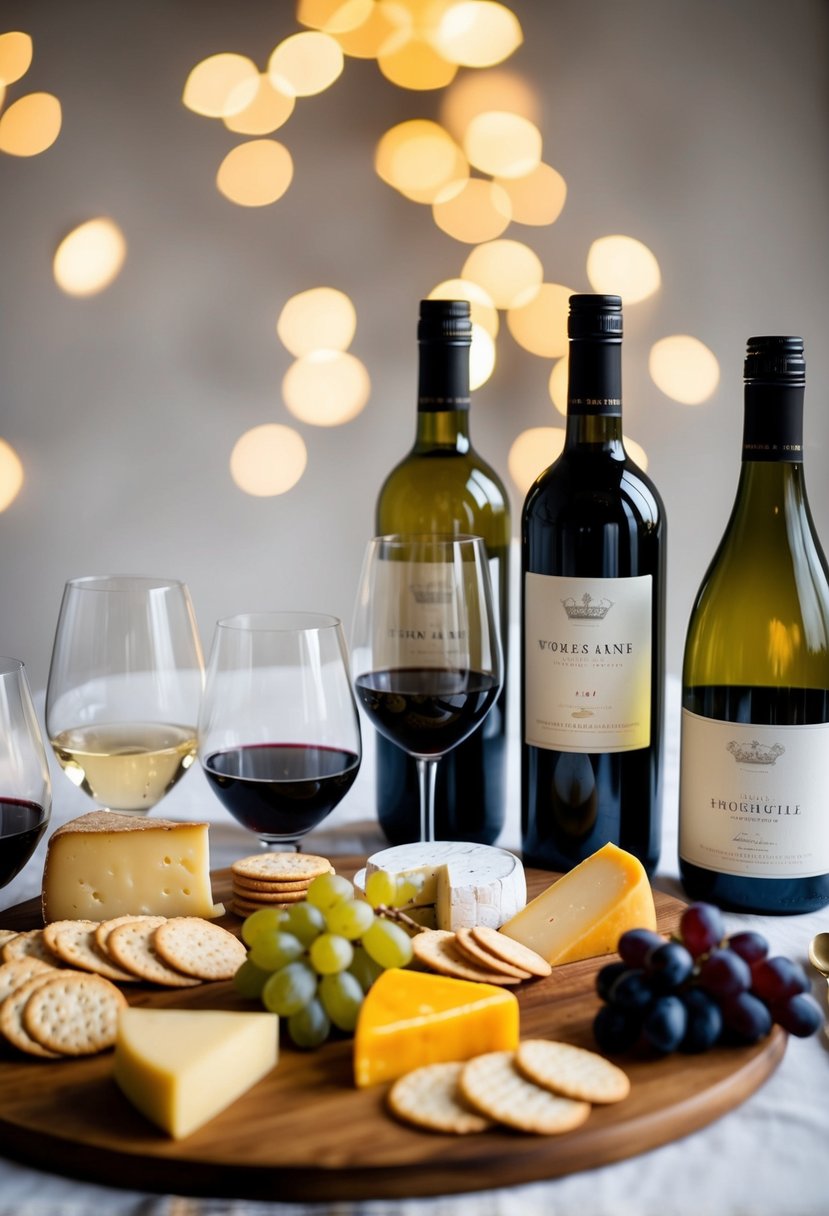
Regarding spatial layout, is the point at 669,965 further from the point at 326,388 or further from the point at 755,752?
the point at 326,388

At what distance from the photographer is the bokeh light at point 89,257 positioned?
1.73 meters

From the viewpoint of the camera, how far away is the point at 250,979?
0.73 meters

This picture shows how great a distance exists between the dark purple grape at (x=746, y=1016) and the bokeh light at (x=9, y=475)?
139cm

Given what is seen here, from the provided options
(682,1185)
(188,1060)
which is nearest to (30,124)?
(188,1060)

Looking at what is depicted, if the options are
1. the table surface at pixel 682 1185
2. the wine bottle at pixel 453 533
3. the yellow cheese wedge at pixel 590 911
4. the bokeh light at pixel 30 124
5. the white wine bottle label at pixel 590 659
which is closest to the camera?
the table surface at pixel 682 1185

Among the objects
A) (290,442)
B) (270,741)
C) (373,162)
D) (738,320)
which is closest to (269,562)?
(290,442)

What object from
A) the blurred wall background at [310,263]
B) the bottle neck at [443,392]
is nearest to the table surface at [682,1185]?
the bottle neck at [443,392]

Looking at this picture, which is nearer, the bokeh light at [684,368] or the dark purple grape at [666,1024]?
the dark purple grape at [666,1024]

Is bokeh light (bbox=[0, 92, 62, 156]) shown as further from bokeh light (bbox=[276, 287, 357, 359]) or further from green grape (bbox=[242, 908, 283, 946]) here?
green grape (bbox=[242, 908, 283, 946])

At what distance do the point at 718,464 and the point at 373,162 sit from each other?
707mm

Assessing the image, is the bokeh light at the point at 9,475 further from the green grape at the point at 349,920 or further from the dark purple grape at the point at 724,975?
the dark purple grape at the point at 724,975

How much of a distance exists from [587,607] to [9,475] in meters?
1.14

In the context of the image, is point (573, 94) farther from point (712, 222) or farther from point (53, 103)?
point (53, 103)

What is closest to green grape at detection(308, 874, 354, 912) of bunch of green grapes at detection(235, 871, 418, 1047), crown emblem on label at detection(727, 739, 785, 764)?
bunch of green grapes at detection(235, 871, 418, 1047)
